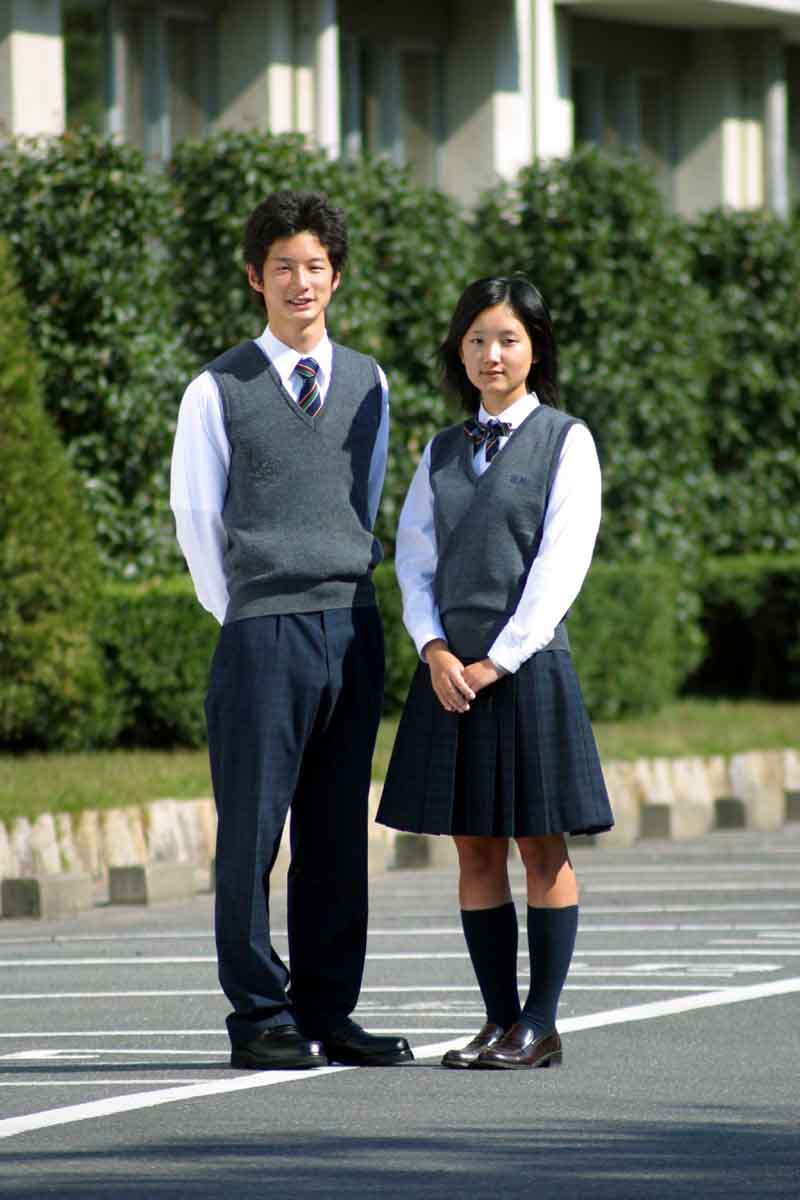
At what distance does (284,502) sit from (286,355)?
1.37 feet

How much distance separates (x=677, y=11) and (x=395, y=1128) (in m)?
22.6

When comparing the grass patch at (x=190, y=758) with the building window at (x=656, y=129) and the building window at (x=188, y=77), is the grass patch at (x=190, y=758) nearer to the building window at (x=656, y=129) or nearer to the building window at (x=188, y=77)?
the building window at (x=188, y=77)

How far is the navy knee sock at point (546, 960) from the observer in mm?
7391

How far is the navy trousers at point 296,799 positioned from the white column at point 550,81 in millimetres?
19029

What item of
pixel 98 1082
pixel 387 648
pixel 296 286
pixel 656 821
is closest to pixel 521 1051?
pixel 98 1082

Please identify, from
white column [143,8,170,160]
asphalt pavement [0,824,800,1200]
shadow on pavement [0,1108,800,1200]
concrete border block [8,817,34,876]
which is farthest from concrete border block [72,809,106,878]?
white column [143,8,170,160]

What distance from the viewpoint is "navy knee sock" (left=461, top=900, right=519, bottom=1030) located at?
746cm

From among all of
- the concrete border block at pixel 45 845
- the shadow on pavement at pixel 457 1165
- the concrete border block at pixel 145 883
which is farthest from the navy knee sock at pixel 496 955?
the concrete border block at pixel 45 845

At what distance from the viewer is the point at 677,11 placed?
27.7m

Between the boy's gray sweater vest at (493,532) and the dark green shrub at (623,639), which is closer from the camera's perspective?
the boy's gray sweater vest at (493,532)

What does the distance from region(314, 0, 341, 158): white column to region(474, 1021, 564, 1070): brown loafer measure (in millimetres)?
16983

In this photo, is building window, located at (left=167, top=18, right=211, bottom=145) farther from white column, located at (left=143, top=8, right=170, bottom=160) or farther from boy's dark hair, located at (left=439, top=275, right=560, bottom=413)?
boy's dark hair, located at (left=439, top=275, right=560, bottom=413)

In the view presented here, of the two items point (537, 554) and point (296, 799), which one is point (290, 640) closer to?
point (296, 799)

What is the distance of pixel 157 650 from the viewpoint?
54.1 feet
